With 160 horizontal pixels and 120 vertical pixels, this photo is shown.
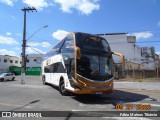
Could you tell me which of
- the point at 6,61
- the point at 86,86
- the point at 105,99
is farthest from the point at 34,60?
the point at 86,86

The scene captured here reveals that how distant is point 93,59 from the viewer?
13523 millimetres

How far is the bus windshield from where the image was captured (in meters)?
13.2

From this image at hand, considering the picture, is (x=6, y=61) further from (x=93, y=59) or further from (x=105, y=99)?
(x=93, y=59)

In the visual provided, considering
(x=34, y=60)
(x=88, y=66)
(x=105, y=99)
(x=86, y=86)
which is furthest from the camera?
(x=34, y=60)

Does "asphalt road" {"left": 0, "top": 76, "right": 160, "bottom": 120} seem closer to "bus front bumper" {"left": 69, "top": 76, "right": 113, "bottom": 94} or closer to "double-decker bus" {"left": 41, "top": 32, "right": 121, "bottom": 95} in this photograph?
"bus front bumper" {"left": 69, "top": 76, "right": 113, "bottom": 94}

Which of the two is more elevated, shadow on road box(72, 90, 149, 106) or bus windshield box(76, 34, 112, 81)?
bus windshield box(76, 34, 112, 81)

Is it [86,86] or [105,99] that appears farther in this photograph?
[105,99]

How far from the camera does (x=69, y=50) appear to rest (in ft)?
47.8

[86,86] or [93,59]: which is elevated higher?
[93,59]

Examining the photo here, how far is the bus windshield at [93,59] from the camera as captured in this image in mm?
13184

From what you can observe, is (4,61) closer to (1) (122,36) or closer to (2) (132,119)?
(1) (122,36)

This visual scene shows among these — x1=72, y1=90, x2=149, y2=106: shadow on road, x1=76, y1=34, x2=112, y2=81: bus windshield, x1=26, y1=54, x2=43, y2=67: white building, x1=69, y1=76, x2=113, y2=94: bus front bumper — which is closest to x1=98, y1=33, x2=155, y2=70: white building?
x1=26, y1=54, x2=43, y2=67: white building

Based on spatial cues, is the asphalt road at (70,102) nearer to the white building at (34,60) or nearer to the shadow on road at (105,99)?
the shadow on road at (105,99)

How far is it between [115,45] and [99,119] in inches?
2152
